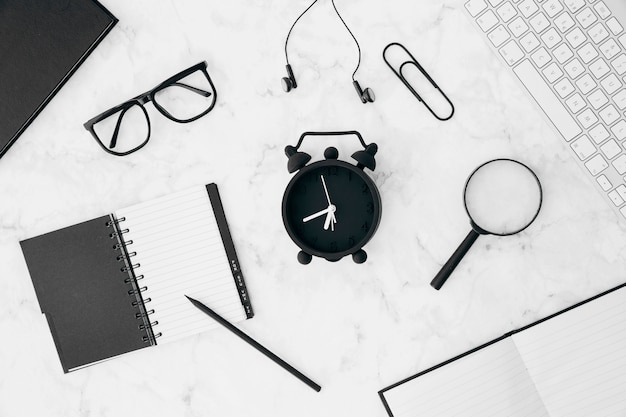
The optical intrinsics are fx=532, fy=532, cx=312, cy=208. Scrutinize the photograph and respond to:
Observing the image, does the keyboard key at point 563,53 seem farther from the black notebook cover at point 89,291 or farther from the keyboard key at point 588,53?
the black notebook cover at point 89,291

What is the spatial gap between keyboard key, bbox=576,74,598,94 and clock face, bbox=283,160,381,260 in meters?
0.45

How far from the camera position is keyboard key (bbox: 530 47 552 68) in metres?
1.02

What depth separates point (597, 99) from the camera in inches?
39.6

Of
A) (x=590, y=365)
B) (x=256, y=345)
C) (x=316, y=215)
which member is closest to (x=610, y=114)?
(x=590, y=365)

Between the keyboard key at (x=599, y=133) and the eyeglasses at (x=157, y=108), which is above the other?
the eyeglasses at (x=157, y=108)

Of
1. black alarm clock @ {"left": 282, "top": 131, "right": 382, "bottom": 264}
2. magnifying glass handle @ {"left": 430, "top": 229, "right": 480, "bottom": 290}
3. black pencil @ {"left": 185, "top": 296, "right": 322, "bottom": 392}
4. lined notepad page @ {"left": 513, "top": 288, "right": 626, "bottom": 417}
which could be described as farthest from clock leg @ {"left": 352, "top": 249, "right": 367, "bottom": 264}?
lined notepad page @ {"left": 513, "top": 288, "right": 626, "bottom": 417}

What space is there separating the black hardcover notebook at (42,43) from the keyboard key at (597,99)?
966 mm

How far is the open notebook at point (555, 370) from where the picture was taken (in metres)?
1.04

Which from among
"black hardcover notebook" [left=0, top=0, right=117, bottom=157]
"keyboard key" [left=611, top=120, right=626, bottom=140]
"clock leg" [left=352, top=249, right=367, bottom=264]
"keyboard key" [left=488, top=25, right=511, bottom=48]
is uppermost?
"black hardcover notebook" [left=0, top=0, right=117, bottom=157]

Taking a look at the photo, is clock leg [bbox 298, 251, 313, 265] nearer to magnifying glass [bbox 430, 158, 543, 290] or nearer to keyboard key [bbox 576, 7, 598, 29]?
magnifying glass [bbox 430, 158, 543, 290]

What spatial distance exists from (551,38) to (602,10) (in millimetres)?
100

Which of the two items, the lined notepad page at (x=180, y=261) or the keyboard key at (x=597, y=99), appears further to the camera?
the lined notepad page at (x=180, y=261)

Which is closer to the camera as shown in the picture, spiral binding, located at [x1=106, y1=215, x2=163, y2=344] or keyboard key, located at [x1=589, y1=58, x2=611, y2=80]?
keyboard key, located at [x1=589, y1=58, x2=611, y2=80]

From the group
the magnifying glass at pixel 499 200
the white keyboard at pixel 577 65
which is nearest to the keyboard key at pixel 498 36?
the white keyboard at pixel 577 65
